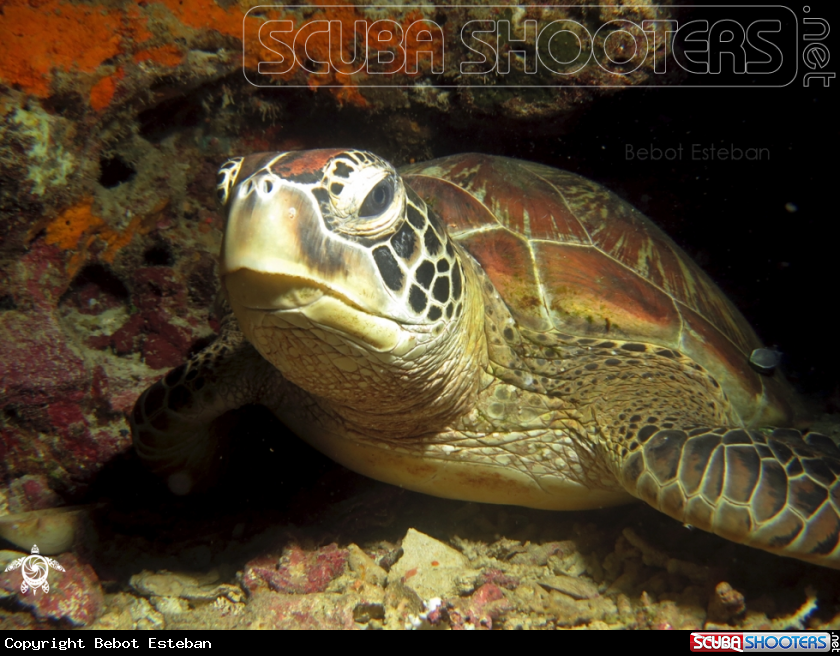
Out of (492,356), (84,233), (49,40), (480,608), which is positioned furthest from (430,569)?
Answer: (49,40)

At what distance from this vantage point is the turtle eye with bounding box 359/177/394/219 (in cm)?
129

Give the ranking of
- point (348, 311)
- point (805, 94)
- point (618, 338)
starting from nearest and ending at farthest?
point (348, 311) < point (618, 338) < point (805, 94)

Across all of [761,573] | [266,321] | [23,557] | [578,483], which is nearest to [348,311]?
[266,321]

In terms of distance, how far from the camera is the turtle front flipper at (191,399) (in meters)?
2.10

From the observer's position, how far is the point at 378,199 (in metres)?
1.33

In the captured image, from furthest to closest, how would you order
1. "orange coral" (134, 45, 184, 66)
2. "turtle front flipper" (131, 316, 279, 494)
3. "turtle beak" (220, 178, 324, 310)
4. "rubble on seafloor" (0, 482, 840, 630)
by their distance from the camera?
1. "orange coral" (134, 45, 184, 66)
2. "turtle front flipper" (131, 316, 279, 494)
3. "rubble on seafloor" (0, 482, 840, 630)
4. "turtle beak" (220, 178, 324, 310)

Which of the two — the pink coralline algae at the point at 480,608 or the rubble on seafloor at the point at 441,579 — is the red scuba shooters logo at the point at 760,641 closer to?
the rubble on seafloor at the point at 441,579

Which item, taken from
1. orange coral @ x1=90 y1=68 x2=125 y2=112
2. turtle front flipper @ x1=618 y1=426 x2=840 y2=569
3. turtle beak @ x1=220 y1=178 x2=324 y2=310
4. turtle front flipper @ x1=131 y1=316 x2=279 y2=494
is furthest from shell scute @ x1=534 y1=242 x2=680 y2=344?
orange coral @ x1=90 y1=68 x2=125 y2=112

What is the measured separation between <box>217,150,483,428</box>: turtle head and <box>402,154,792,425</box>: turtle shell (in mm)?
709

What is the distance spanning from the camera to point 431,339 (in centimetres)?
148

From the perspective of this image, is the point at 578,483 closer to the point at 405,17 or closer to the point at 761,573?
the point at 761,573

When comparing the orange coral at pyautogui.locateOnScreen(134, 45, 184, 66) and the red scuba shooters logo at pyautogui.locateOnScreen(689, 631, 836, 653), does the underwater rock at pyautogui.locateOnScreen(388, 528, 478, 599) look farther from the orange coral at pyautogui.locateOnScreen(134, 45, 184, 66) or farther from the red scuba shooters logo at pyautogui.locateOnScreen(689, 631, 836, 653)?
the orange coral at pyautogui.locateOnScreen(134, 45, 184, 66)

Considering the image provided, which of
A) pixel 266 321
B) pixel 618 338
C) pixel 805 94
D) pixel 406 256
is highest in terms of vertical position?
pixel 805 94

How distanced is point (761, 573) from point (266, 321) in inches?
72.5
